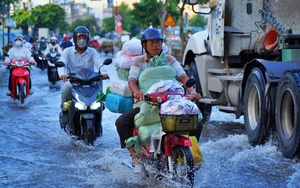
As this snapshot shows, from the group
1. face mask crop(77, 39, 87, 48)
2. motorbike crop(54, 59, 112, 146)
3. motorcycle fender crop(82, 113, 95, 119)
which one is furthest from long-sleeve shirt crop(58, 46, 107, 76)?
motorcycle fender crop(82, 113, 95, 119)

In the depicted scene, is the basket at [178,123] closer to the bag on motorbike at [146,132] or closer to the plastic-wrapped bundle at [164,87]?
the plastic-wrapped bundle at [164,87]

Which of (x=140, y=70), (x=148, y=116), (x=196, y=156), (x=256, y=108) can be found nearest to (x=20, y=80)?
(x=256, y=108)

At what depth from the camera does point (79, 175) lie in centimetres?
763

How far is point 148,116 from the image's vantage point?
270 inches

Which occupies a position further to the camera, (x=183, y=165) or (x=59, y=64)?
(x=59, y=64)

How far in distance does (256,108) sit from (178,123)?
383cm

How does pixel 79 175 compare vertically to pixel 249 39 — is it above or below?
below

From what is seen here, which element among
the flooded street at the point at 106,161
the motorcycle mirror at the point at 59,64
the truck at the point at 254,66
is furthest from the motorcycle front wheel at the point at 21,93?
the motorcycle mirror at the point at 59,64

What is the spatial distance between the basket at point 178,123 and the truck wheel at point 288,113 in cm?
200

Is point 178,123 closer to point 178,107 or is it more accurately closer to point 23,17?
point 178,107

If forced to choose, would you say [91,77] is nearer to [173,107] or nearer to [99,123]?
[99,123]

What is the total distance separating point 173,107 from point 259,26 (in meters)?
5.38

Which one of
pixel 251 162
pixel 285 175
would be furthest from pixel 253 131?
pixel 285 175

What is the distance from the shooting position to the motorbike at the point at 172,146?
6227mm
